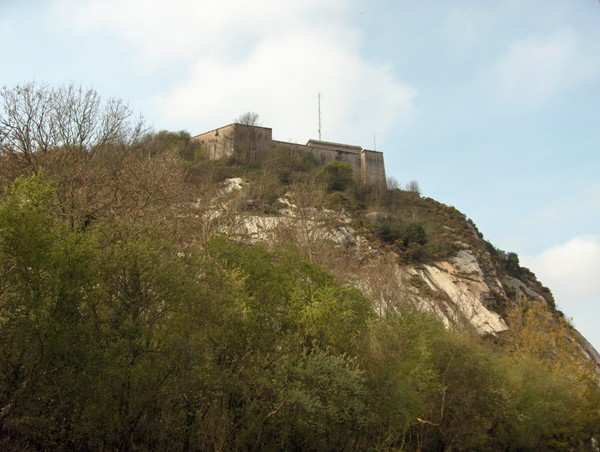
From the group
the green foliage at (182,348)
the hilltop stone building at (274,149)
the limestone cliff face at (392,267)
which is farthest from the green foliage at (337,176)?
the green foliage at (182,348)

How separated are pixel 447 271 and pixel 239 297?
37657 millimetres

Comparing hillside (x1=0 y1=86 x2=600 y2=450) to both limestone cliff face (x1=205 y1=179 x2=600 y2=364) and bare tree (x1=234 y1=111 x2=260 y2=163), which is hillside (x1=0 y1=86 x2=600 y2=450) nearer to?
limestone cliff face (x1=205 y1=179 x2=600 y2=364)

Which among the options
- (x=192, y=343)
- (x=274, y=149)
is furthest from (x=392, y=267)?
(x=192, y=343)

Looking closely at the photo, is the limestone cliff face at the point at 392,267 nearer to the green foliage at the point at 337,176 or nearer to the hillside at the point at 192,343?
the hillside at the point at 192,343

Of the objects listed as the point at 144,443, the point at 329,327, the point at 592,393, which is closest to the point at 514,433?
the point at 592,393

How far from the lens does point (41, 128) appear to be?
76.8ft

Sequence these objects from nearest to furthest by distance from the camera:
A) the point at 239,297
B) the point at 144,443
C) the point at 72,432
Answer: the point at 72,432
the point at 144,443
the point at 239,297

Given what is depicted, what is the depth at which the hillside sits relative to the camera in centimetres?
1370

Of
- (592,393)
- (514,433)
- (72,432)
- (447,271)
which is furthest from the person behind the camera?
(447,271)

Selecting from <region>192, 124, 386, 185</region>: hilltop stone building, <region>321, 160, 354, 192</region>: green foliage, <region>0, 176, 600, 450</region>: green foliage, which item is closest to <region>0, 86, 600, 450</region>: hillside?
<region>0, 176, 600, 450</region>: green foliage

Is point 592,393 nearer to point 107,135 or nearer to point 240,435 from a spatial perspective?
point 240,435

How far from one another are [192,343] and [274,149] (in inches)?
2052

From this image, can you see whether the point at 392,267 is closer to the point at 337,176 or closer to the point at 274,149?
the point at 337,176

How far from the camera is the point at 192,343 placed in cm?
1526
